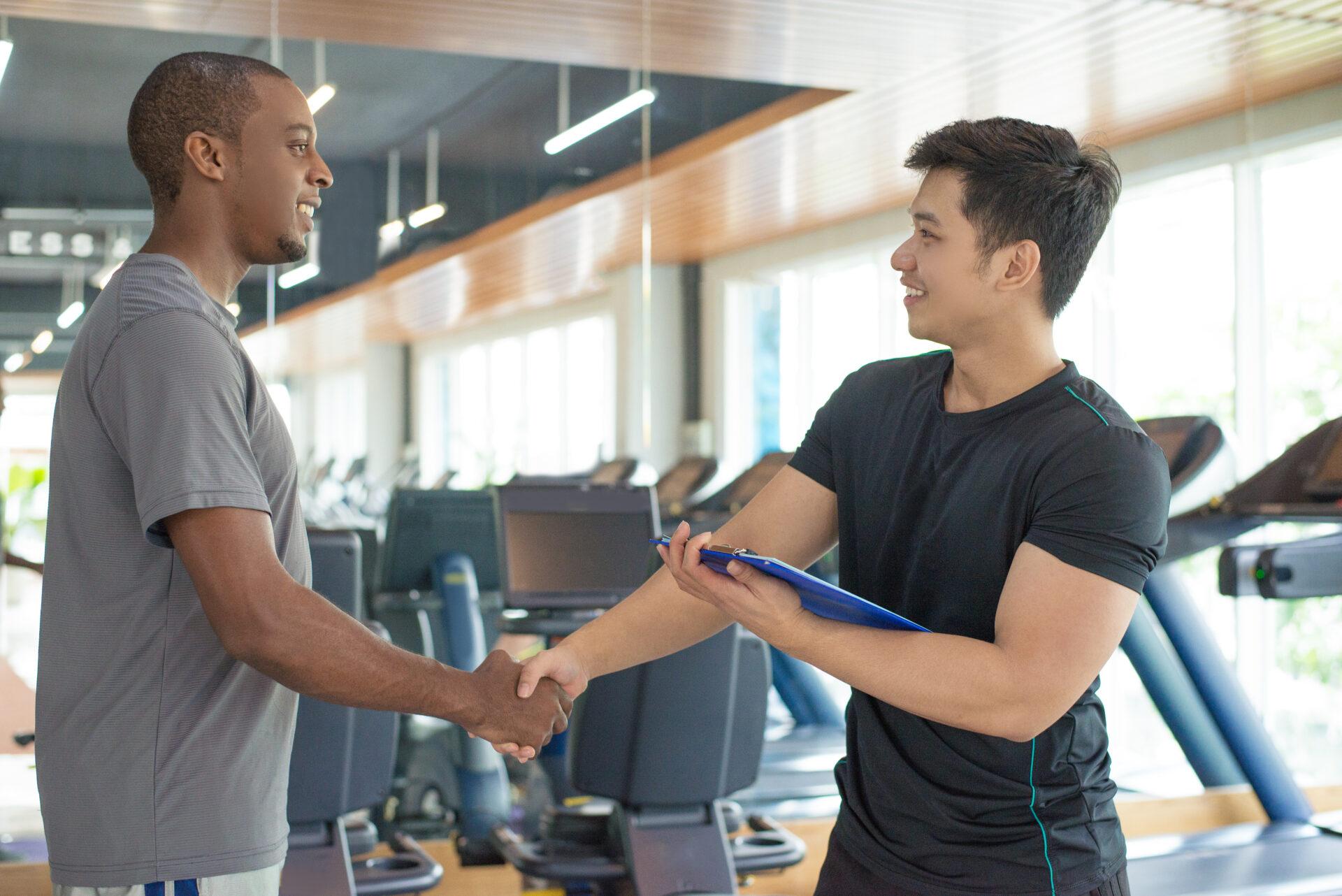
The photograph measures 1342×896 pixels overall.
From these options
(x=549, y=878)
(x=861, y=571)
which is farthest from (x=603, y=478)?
(x=861, y=571)

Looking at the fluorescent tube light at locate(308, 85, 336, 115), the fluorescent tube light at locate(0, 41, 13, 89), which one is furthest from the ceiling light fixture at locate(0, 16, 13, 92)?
the fluorescent tube light at locate(308, 85, 336, 115)

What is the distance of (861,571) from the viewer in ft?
5.53

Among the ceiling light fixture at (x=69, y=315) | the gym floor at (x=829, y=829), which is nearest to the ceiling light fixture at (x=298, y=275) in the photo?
the ceiling light fixture at (x=69, y=315)

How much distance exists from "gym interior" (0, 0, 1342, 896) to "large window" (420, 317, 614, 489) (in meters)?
0.02

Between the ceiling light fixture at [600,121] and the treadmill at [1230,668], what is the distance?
2.82 meters

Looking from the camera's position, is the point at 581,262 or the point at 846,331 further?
the point at 846,331

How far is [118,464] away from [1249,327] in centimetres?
544

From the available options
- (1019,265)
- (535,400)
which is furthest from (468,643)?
(1019,265)

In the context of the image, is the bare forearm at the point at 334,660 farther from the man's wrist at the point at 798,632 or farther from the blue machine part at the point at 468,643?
the blue machine part at the point at 468,643

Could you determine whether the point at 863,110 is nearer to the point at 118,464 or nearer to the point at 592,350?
the point at 592,350

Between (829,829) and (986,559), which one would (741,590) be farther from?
(829,829)

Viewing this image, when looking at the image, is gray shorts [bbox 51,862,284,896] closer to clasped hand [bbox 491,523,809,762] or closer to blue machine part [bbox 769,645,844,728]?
clasped hand [bbox 491,523,809,762]

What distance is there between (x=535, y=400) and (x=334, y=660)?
15.1ft

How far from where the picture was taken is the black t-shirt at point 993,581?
1.47 m
